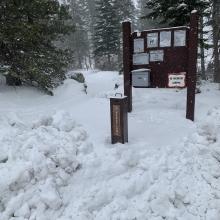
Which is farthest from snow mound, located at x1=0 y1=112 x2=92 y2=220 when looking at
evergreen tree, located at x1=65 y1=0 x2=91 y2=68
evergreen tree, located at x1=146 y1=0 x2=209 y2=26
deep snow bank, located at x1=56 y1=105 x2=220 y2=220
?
evergreen tree, located at x1=65 y1=0 x2=91 y2=68

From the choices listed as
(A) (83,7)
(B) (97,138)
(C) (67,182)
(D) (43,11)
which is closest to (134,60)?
(B) (97,138)

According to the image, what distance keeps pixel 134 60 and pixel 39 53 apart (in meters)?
3.71

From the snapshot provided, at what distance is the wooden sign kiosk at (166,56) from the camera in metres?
8.73

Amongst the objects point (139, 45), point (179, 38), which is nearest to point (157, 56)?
point (139, 45)

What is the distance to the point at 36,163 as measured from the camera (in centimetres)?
596

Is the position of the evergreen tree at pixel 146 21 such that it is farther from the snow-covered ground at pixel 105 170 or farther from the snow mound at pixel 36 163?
the snow mound at pixel 36 163

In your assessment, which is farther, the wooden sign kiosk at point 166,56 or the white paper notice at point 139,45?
the white paper notice at point 139,45

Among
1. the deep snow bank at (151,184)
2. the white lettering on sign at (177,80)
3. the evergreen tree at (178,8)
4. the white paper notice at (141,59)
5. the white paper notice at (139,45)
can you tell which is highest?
the evergreen tree at (178,8)

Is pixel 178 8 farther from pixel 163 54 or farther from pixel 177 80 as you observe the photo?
pixel 177 80

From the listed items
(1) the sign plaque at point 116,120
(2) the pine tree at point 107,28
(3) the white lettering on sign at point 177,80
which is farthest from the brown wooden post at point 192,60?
(2) the pine tree at point 107,28

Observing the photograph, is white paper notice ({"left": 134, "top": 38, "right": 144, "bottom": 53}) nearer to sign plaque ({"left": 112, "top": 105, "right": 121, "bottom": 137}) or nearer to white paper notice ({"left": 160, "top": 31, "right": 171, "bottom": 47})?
white paper notice ({"left": 160, "top": 31, "right": 171, "bottom": 47})

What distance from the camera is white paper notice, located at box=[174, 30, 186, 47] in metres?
8.82

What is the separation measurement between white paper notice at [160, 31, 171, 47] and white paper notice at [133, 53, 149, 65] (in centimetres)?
56

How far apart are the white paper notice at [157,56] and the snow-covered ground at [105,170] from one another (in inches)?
69.8
